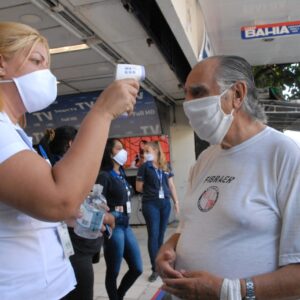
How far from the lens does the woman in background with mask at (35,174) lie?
103cm

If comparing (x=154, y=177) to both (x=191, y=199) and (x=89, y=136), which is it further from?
(x=89, y=136)

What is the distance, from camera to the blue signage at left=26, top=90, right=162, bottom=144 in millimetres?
8336

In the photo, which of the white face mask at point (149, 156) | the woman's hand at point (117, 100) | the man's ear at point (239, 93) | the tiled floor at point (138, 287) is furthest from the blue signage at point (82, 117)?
the woman's hand at point (117, 100)

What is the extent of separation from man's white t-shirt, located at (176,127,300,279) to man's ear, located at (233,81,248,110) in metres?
0.17

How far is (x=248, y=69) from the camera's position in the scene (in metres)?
1.75

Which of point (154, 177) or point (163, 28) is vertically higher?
point (163, 28)

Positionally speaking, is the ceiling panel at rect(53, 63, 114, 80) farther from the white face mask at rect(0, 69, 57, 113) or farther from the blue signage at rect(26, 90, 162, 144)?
the white face mask at rect(0, 69, 57, 113)

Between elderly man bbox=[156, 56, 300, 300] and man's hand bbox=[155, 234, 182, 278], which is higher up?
elderly man bbox=[156, 56, 300, 300]

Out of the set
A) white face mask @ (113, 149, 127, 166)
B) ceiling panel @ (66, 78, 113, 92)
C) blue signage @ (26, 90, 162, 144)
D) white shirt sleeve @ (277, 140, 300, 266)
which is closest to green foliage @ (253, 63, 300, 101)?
blue signage @ (26, 90, 162, 144)

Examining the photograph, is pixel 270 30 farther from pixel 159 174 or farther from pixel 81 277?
pixel 81 277

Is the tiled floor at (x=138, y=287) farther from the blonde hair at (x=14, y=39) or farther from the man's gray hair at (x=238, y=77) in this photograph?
the blonde hair at (x=14, y=39)

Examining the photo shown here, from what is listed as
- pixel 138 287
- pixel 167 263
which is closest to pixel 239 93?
pixel 167 263

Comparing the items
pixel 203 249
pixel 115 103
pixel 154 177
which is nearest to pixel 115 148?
pixel 154 177

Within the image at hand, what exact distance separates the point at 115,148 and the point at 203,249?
2.78 metres
